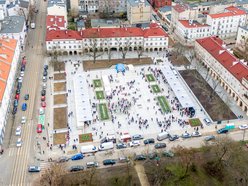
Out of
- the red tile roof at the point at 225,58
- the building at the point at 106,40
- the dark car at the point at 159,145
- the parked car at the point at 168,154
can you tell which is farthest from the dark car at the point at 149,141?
the building at the point at 106,40

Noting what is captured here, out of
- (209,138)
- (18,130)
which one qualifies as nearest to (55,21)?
(18,130)

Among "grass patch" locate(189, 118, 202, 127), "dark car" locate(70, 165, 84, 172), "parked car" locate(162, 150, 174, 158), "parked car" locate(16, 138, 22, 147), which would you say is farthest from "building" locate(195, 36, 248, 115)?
"parked car" locate(16, 138, 22, 147)

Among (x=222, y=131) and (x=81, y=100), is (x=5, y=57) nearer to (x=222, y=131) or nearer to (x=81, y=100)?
(x=81, y=100)

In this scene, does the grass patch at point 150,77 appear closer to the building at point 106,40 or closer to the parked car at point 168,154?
the building at point 106,40

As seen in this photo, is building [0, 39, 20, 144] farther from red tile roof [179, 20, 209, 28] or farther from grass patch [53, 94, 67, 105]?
red tile roof [179, 20, 209, 28]

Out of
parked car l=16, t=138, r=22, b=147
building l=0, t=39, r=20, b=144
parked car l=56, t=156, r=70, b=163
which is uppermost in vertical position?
building l=0, t=39, r=20, b=144
